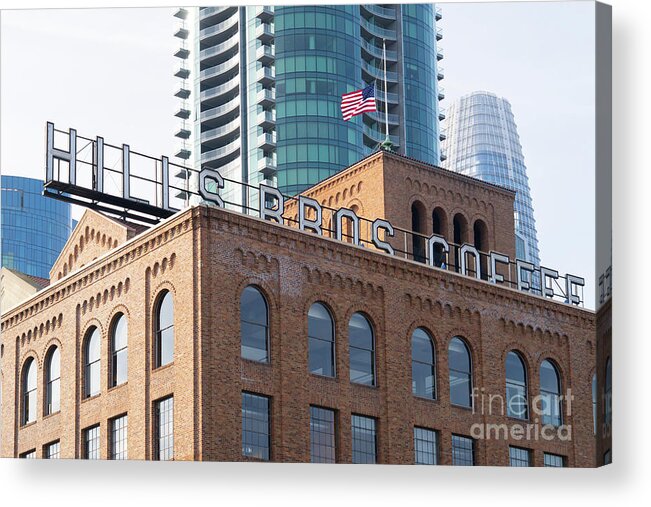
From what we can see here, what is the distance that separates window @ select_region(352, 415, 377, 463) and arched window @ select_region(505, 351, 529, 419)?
4.67 meters

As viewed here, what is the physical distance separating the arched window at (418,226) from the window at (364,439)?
12.9 meters

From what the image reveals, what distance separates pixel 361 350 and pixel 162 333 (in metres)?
6.48

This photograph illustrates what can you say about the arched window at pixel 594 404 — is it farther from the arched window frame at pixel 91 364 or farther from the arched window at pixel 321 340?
the arched window frame at pixel 91 364

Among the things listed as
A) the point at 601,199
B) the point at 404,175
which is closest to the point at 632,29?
the point at 601,199

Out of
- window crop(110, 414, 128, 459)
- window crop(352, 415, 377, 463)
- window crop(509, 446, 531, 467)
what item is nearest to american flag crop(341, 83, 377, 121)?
window crop(352, 415, 377, 463)

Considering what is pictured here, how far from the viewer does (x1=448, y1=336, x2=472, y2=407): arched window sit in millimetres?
50656

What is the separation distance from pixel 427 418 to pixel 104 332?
1032 cm

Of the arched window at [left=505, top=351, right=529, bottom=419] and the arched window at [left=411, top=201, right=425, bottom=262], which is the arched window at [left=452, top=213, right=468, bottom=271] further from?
the arched window at [left=505, top=351, right=529, bottom=419]

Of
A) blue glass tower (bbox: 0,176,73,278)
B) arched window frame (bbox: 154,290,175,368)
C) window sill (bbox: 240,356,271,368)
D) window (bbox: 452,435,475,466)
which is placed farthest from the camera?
blue glass tower (bbox: 0,176,73,278)

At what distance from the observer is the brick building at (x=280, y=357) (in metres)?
45.6

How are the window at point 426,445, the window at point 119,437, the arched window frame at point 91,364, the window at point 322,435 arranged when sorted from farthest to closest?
the window at point 426,445
the arched window frame at point 91,364
the window at point 119,437
the window at point 322,435

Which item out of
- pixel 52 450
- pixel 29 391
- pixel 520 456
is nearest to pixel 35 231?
pixel 29 391

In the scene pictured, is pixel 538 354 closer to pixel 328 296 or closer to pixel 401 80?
pixel 328 296

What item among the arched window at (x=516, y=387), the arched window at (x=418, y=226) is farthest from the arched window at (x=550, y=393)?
the arched window at (x=418, y=226)
